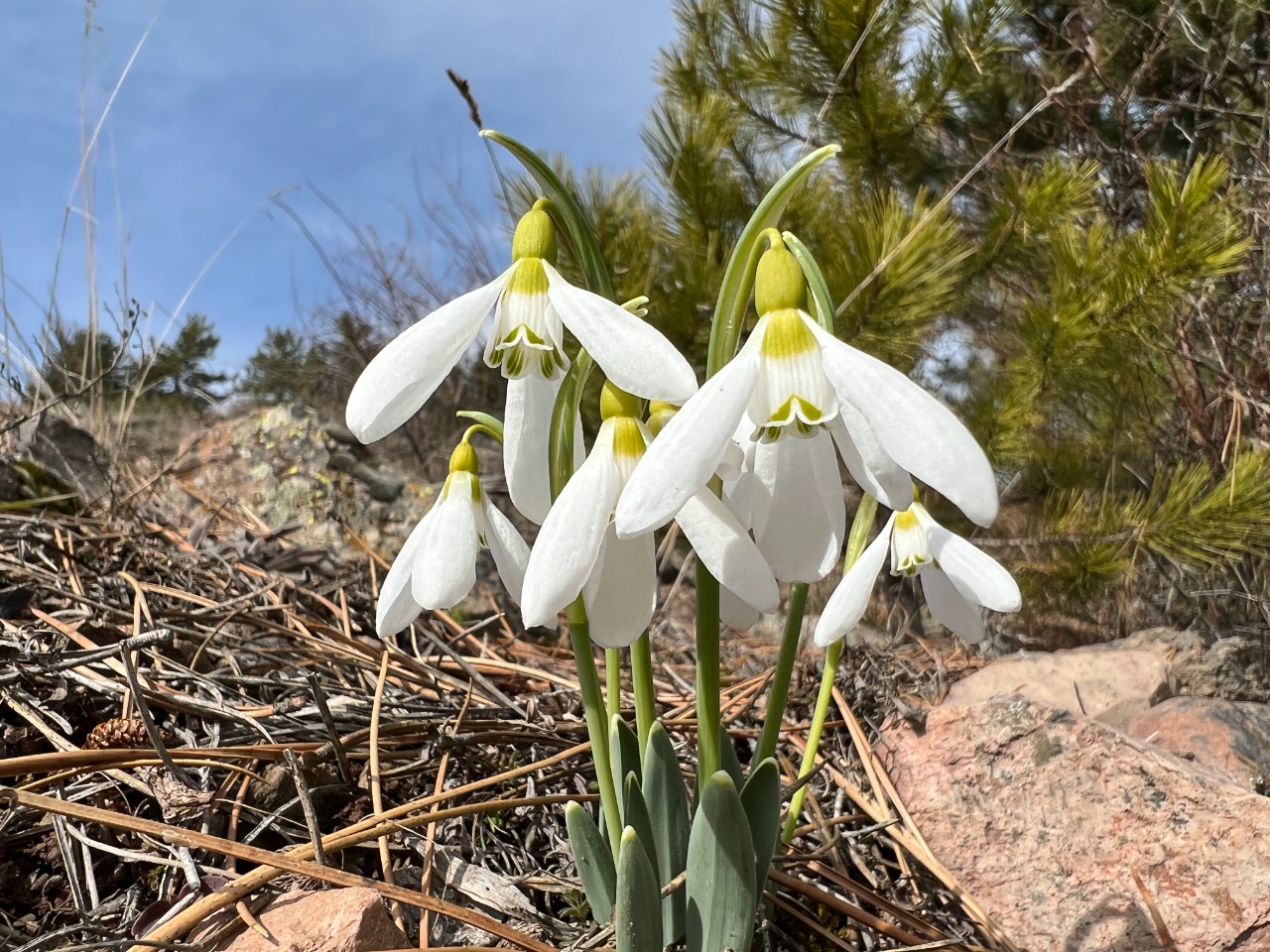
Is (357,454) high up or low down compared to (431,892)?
up

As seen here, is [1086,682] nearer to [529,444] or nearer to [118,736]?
[529,444]

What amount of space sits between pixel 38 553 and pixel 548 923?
123cm

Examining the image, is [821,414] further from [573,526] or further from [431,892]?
[431,892]

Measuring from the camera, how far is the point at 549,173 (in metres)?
0.71

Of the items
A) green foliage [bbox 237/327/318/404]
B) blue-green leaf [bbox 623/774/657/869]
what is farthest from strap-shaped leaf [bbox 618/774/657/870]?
green foliage [bbox 237/327/318/404]

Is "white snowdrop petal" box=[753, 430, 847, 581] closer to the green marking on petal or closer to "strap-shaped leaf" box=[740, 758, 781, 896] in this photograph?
the green marking on petal

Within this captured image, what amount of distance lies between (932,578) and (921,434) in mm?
517

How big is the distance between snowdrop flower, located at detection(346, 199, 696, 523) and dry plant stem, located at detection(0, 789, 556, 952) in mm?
414

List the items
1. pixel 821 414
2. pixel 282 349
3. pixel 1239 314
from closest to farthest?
pixel 821 414 < pixel 1239 314 < pixel 282 349

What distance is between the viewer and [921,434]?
55cm

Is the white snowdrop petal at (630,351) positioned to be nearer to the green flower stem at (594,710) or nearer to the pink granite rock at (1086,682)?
the green flower stem at (594,710)

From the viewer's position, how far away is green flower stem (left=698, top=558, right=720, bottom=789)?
0.73 meters

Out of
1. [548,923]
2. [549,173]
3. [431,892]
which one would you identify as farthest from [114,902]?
[549,173]

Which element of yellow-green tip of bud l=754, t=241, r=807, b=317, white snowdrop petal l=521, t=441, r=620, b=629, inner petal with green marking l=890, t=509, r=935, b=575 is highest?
yellow-green tip of bud l=754, t=241, r=807, b=317
